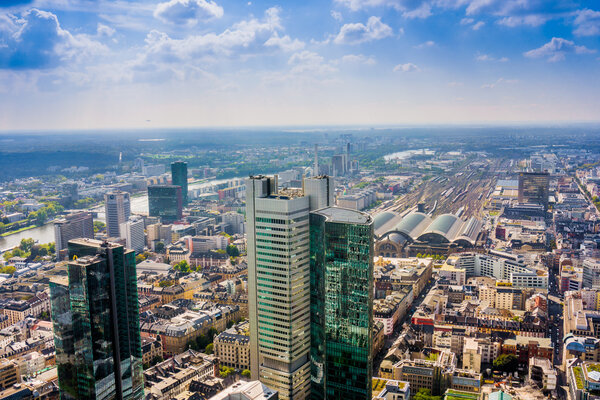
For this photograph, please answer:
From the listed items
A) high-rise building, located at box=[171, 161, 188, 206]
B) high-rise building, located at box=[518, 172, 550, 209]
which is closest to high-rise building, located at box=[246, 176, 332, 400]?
high-rise building, located at box=[518, 172, 550, 209]

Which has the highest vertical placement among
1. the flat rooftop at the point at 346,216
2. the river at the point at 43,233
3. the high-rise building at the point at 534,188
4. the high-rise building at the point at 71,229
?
the flat rooftop at the point at 346,216

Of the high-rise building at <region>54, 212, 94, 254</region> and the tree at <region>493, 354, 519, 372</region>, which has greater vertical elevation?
the high-rise building at <region>54, 212, 94, 254</region>

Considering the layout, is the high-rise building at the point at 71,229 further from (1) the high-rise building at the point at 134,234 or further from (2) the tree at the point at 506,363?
(2) the tree at the point at 506,363

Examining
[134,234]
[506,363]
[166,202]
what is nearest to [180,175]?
[166,202]

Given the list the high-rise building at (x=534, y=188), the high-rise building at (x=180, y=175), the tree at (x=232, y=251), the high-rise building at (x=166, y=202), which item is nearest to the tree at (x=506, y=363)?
the tree at (x=232, y=251)

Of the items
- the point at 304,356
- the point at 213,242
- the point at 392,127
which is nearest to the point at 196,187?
the point at 213,242

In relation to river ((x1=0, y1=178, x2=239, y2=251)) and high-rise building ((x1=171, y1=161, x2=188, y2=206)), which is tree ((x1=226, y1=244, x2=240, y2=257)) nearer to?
river ((x1=0, y1=178, x2=239, y2=251))

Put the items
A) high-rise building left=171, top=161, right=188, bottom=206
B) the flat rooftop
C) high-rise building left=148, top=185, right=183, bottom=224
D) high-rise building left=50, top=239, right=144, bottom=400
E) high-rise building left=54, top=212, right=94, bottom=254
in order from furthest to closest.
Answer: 1. high-rise building left=171, top=161, right=188, bottom=206
2. high-rise building left=148, top=185, right=183, bottom=224
3. high-rise building left=54, top=212, right=94, bottom=254
4. the flat rooftop
5. high-rise building left=50, top=239, right=144, bottom=400
